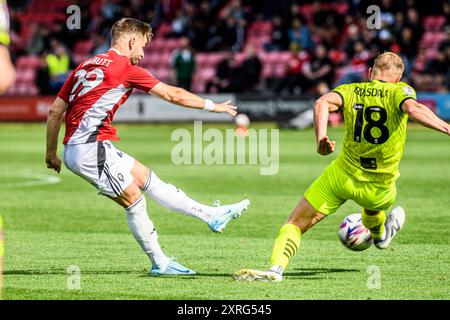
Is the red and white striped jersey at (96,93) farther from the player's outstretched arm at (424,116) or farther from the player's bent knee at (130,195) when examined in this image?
the player's outstretched arm at (424,116)

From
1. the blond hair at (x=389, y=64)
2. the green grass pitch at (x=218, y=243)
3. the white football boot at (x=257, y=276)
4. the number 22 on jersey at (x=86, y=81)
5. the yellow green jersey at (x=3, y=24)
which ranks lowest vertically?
the green grass pitch at (x=218, y=243)

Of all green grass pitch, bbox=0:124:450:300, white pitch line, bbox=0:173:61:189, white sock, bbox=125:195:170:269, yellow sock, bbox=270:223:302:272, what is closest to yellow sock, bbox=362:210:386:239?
green grass pitch, bbox=0:124:450:300

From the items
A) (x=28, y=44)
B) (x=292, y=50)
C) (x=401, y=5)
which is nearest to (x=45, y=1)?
(x=28, y=44)

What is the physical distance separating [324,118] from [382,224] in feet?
5.70

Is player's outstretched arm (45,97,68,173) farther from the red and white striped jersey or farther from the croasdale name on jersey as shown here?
the croasdale name on jersey

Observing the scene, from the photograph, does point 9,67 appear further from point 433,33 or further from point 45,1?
point 45,1

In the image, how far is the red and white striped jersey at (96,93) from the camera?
8.75m

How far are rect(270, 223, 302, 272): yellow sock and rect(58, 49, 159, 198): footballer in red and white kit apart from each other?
56.0 inches

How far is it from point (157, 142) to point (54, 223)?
42.9ft

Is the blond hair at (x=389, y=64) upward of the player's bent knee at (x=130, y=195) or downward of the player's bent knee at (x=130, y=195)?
upward

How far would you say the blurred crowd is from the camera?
2956 cm

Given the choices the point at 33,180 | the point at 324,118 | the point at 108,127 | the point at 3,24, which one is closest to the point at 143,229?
the point at 108,127

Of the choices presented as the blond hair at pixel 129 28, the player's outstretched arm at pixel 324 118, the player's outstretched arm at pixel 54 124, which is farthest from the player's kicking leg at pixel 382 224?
the player's outstretched arm at pixel 54 124

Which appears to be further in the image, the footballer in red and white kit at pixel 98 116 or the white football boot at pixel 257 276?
the footballer in red and white kit at pixel 98 116
